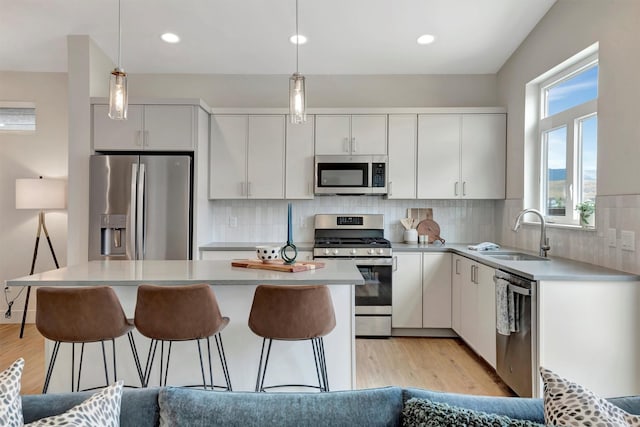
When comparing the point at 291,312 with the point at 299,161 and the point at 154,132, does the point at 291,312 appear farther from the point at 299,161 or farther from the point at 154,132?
the point at 154,132

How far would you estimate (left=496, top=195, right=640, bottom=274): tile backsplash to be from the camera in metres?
2.44

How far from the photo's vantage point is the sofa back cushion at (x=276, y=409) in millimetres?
1105

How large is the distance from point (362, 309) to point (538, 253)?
1.65 meters

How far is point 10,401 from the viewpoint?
39.6 inches

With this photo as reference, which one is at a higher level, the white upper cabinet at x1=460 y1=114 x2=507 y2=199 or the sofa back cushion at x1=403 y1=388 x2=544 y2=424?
the white upper cabinet at x1=460 y1=114 x2=507 y2=199

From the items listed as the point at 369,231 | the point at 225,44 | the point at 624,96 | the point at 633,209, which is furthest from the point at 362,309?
the point at 225,44

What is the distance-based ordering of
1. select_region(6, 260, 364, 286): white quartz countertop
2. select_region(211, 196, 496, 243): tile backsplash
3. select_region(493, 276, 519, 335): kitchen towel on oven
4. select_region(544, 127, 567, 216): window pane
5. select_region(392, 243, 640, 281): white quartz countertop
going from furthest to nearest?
select_region(211, 196, 496, 243): tile backsplash < select_region(544, 127, 567, 216): window pane < select_region(493, 276, 519, 335): kitchen towel on oven < select_region(392, 243, 640, 281): white quartz countertop < select_region(6, 260, 364, 286): white quartz countertop

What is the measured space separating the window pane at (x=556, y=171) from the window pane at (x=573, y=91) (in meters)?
0.21

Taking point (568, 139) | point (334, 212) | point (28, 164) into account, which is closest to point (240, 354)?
point (334, 212)

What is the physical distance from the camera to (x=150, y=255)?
3.61 m

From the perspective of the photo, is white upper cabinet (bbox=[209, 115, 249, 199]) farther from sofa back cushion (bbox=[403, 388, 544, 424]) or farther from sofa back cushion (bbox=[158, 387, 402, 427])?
sofa back cushion (bbox=[403, 388, 544, 424])

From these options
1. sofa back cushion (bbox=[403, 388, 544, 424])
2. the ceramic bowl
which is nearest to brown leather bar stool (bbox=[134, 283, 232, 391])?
the ceramic bowl

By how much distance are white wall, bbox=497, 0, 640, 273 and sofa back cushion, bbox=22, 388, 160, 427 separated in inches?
106

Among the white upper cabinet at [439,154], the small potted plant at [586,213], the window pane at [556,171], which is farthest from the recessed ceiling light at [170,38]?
the small potted plant at [586,213]
